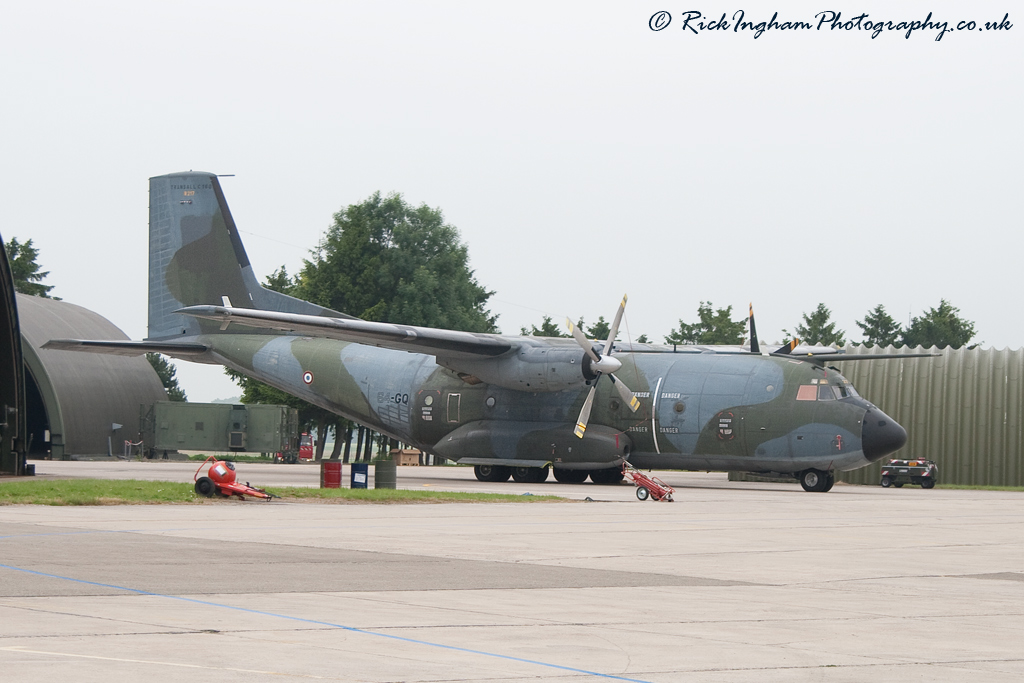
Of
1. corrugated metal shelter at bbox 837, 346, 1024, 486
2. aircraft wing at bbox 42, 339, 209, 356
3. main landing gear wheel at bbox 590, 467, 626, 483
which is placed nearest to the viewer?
aircraft wing at bbox 42, 339, 209, 356

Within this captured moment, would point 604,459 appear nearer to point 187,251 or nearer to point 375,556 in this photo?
point 187,251

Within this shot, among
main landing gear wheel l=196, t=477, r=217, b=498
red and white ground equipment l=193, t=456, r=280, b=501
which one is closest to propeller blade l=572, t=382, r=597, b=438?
red and white ground equipment l=193, t=456, r=280, b=501

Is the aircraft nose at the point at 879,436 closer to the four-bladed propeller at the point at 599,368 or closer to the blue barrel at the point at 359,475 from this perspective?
the four-bladed propeller at the point at 599,368

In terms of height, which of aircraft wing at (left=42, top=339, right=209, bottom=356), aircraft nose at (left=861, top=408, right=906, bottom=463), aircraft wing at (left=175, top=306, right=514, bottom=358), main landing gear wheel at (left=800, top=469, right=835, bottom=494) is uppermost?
aircraft wing at (left=175, top=306, right=514, bottom=358)

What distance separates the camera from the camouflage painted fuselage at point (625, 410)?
3434cm

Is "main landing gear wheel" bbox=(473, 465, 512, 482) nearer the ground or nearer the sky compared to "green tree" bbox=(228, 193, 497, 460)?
nearer the ground

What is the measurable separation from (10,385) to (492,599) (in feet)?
81.2

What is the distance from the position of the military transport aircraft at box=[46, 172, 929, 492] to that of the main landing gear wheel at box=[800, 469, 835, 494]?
0.04 m

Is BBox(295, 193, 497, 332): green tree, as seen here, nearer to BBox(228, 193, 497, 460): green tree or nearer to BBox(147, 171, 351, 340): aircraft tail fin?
BBox(228, 193, 497, 460): green tree

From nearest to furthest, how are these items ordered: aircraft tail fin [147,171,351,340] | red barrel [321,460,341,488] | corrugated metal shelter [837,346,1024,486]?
red barrel [321,460,341,488] < aircraft tail fin [147,171,351,340] < corrugated metal shelter [837,346,1024,486]

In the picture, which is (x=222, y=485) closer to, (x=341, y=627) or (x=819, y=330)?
(x=341, y=627)

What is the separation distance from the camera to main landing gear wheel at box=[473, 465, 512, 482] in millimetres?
38594

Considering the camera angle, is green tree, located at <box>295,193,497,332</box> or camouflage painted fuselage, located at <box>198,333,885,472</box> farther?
green tree, located at <box>295,193,497,332</box>

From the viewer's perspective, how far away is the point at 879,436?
33750 millimetres
